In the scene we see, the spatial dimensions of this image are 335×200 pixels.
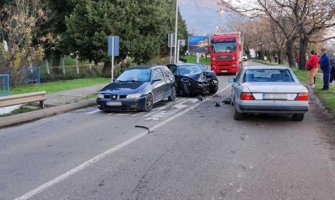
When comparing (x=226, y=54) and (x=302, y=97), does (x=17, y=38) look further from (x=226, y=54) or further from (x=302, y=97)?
(x=226, y=54)

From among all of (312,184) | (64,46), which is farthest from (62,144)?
(64,46)

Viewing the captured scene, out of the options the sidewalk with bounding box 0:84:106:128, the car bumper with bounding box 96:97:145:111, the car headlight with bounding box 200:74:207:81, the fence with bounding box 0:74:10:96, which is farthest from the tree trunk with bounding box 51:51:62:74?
the car bumper with bounding box 96:97:145:111

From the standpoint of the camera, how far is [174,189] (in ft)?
18.5

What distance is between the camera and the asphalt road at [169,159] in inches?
221

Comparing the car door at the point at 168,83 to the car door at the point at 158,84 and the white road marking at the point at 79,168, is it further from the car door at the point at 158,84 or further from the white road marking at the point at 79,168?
the white road marking at the point at 79,168

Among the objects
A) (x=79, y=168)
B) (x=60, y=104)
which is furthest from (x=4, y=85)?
(x=79, y=168)

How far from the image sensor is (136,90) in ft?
44.0

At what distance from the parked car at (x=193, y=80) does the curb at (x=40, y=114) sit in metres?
4.05

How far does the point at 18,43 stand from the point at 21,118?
1112 cm

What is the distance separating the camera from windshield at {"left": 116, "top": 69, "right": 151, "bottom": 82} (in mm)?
14578

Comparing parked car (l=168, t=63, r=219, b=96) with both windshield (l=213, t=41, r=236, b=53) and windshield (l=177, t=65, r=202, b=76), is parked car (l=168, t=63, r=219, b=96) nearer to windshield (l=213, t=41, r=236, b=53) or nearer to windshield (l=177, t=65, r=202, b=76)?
windshield (l=177, t=65, r=202, b=76)

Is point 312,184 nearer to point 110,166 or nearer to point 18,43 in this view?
point 110,166

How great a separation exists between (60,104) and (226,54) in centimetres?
2264

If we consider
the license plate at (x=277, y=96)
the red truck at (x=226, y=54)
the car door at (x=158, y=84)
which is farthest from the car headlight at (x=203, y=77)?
the red truck at (x=226, y=54)
